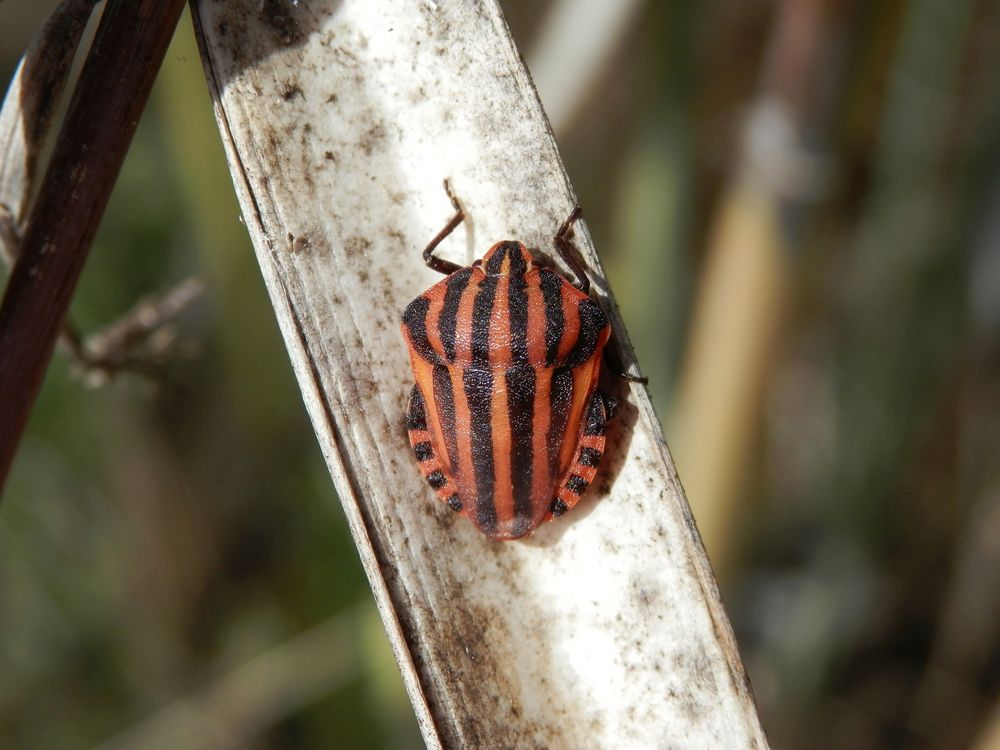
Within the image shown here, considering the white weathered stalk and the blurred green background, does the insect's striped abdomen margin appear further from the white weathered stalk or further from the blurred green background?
the blurred green background

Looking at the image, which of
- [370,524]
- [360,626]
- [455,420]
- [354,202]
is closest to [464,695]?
[370,524]

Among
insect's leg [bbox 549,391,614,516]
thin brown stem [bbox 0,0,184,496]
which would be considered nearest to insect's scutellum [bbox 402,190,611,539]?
insect's leg [bbox 549,391,614,516]

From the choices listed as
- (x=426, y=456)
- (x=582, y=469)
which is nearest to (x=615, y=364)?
(x=582, y=469)

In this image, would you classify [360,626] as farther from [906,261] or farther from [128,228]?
[906,261]

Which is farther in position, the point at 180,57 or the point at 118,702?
the point at 118,702

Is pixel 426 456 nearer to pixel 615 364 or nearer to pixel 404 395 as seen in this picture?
pixel 404 395

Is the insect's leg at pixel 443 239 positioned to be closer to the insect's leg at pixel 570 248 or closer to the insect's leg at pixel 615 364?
the insect's leg at pixel 570 248

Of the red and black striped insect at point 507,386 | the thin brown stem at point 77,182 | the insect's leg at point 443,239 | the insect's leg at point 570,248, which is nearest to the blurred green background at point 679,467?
the red and black striped insect at point 507,386
